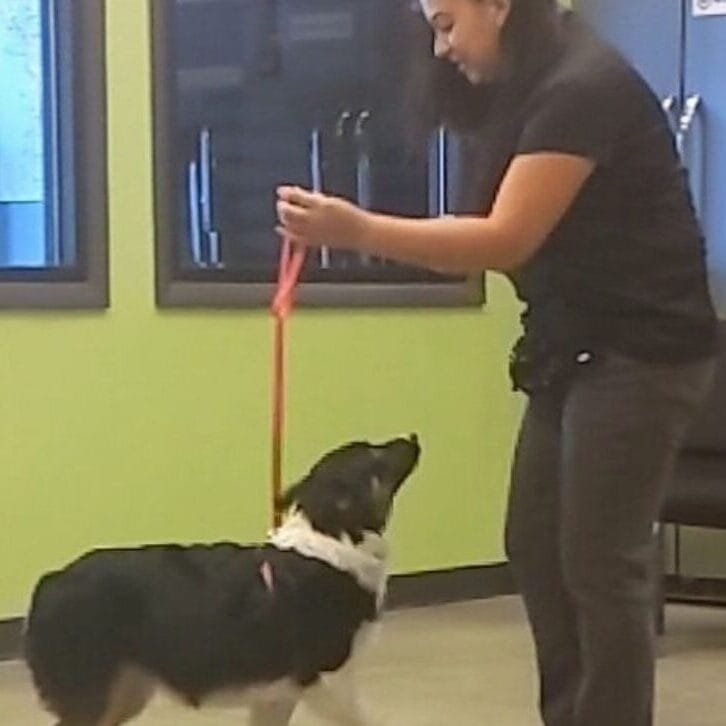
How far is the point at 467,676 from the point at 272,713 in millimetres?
1033

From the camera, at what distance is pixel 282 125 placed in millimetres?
4695

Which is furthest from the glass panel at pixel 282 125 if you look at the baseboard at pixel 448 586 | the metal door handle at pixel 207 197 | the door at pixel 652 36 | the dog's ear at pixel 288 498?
the dog's ear at pixel 288 498

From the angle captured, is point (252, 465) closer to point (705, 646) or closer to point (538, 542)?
point (705, 646)

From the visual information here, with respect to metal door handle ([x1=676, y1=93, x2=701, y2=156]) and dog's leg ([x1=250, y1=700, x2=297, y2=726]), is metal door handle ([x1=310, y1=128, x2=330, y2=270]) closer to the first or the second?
metal door handle ([x1=676, y1=93, x2=701, y2=156])

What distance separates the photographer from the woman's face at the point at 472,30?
7.77 feet

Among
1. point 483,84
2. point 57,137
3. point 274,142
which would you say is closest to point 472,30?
point 483,84

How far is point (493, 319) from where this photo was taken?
5.03 m

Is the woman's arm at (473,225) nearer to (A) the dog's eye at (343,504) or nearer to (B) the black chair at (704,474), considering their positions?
(A) the dog's eye at (343,504)

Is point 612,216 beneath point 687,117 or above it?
beneath

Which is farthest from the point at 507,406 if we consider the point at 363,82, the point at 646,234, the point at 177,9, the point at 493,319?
the point at 646,234

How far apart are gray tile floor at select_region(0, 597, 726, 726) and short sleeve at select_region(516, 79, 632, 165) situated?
125cm

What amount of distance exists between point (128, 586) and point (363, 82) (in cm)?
234

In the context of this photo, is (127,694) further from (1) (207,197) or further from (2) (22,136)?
(1) (207,197)

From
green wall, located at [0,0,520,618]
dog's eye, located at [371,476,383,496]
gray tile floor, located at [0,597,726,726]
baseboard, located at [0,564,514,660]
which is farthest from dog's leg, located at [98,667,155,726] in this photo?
baseboard, located at [0,564,514,660]
